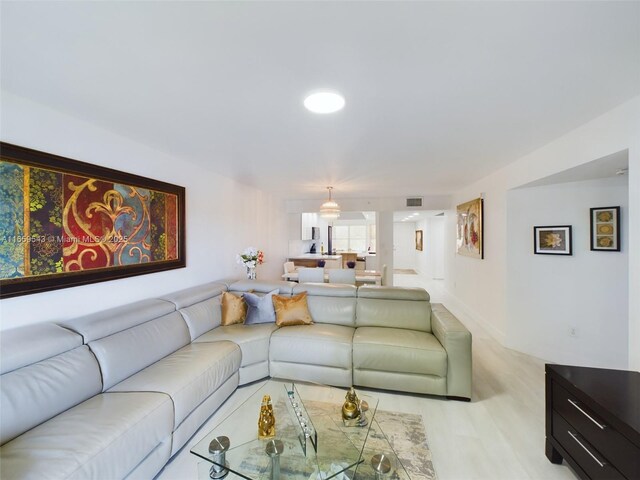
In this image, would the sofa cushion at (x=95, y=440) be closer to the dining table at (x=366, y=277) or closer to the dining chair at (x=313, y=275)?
the dining chair at (x=313, y=275)

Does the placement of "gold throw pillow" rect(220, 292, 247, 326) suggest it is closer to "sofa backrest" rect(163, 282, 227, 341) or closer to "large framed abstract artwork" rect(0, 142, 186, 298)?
"sofa backrest" rect(163, 282, 227, 341)

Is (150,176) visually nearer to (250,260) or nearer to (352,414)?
(250,260)

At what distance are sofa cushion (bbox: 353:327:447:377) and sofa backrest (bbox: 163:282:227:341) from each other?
1558 millimetres

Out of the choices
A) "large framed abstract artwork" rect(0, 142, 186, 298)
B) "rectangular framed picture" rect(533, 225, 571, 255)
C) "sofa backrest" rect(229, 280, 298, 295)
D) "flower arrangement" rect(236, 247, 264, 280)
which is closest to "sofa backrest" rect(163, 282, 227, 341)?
"sofa backrest" rect(229, 280, 298, 295)

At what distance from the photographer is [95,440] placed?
1.37 meters

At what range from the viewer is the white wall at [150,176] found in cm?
186

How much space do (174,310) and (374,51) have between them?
8.81ft

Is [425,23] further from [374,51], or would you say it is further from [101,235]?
[101,235]

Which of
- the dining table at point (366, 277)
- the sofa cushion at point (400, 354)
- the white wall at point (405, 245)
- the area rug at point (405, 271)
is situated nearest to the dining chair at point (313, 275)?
the dining table at point (366, 277)

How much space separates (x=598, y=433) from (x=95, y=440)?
2586 mm

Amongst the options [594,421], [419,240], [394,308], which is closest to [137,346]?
[394,308]

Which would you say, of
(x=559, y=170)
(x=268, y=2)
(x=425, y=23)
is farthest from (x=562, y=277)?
(x=268, y=2)

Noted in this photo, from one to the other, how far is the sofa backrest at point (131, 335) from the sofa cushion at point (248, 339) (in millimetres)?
262

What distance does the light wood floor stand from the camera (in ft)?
5.72
